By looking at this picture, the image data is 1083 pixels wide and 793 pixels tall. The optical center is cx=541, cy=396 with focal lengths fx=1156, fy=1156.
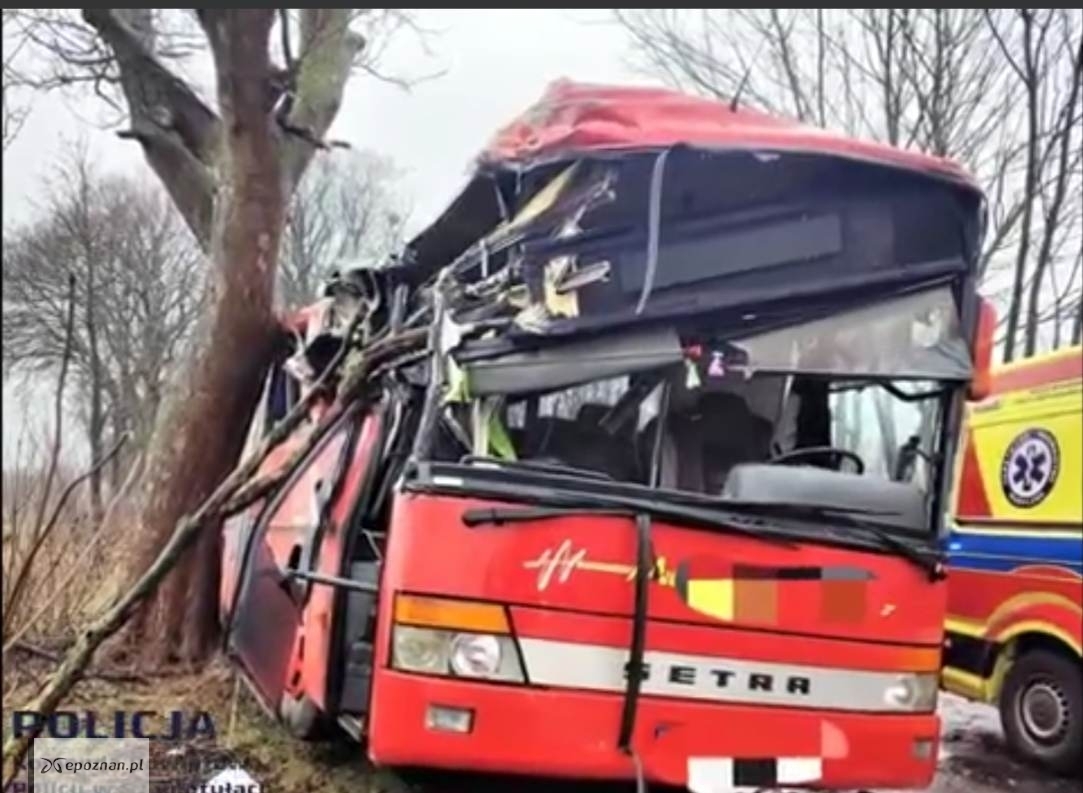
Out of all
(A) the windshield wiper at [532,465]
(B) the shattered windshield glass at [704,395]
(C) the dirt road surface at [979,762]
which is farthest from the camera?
(C) the dirt road surface at [979,762]

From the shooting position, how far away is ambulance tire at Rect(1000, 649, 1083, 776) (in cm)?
544

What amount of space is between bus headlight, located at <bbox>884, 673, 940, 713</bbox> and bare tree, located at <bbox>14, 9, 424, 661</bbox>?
3562 mm

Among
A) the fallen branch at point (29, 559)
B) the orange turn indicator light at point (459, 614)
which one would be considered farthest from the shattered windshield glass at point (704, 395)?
the fallen branch at point (29, 559)

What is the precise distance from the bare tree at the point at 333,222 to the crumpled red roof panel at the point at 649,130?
1.57 m

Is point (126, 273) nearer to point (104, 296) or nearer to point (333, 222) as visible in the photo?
point (104, 296)

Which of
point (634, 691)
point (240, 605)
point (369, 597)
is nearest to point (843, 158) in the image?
point (634, 691)

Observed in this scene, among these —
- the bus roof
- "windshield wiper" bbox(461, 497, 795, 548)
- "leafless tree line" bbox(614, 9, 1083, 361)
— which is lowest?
"windshield wiper" bbox(461, 497, 795, 548)

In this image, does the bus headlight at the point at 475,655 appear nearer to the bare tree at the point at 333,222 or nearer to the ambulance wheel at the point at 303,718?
the ambulance wheel at the point at 303,718

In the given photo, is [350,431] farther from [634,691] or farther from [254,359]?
[254,359]

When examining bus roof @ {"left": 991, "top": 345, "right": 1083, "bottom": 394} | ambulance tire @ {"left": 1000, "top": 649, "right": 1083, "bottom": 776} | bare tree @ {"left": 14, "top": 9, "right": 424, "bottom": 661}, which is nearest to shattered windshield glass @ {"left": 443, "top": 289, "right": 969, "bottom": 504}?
bus roof @ {"left": 991, "top": 345, "right": 1083, "bottom": 394}

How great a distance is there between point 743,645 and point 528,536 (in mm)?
659

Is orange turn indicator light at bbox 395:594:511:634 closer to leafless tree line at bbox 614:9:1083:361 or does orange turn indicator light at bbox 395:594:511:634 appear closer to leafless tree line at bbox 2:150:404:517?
leafless tree line at bbox 2:150:404:517

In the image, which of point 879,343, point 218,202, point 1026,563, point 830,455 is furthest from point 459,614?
point 1026,563

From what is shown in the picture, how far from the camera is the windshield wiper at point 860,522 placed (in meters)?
3.12
